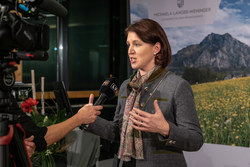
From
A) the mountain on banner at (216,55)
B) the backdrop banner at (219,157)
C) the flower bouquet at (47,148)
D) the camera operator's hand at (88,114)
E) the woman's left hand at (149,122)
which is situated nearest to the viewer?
the woman's left hand at (149,122)

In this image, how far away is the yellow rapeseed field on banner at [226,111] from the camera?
2770 mm

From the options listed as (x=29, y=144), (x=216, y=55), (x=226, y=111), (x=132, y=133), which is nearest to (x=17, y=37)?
(x=29, y=144)

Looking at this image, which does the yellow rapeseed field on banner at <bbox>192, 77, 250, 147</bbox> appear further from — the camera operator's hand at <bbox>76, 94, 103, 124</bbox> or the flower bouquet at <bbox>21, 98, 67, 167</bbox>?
the camera operator's hand at <bbox>76, 94, 103, 124</bbox>

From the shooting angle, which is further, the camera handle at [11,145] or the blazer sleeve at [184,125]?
the blazer sleeve at [184,125]

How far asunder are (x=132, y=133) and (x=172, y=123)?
0.86 feet

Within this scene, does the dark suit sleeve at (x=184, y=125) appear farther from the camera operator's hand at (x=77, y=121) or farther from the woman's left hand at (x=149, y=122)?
the camera operator's hand at (x=77, y=121)

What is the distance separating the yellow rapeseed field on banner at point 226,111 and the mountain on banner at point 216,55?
0.57 ft

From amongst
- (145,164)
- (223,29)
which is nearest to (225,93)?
(223,29)

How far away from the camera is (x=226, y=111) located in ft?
9.45

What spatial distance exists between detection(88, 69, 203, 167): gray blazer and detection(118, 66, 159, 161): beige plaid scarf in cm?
3

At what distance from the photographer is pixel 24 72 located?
412cm

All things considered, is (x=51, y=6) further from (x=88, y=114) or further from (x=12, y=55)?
(x=88, y=114)

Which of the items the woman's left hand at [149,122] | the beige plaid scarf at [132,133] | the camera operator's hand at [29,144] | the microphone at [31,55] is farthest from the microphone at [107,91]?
the microphone at [31,55]

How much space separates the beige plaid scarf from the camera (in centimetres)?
145
